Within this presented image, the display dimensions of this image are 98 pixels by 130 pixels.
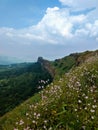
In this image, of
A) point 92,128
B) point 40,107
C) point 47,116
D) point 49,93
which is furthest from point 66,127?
point 49,93

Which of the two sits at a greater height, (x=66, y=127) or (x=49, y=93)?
(x=49, y=93)

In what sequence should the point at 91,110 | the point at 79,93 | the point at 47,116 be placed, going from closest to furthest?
the point at 91,110 < the point at 47,116 < the point at 79,93

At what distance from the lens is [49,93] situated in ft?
43.7

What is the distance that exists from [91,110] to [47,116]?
155 centimetres

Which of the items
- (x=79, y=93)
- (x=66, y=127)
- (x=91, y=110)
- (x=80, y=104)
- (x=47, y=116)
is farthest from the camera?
(x=79, y=93)

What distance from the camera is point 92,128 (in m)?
10.4

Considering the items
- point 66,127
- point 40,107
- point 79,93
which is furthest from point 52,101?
point 66,127

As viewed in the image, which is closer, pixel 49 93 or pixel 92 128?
pixel 92 128

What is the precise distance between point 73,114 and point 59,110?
897 mm

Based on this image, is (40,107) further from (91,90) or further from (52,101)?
(91,90)

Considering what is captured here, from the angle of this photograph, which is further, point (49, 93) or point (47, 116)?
point (49, 93)

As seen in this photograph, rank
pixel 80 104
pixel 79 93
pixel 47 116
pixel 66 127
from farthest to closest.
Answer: pixel 79 93
pixel 80 104
pixel 47 116
pixel 66 127

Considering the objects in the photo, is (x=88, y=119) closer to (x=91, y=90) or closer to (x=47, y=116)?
(x=47, y=116)

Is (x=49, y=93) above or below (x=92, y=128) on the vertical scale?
above
